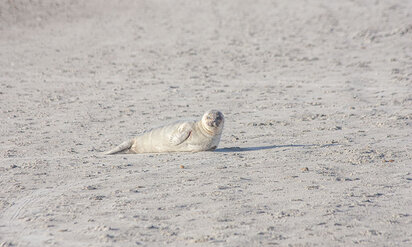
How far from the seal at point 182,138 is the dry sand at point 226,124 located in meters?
0.18

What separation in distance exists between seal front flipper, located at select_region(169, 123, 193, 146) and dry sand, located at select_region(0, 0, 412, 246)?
7.6 inches

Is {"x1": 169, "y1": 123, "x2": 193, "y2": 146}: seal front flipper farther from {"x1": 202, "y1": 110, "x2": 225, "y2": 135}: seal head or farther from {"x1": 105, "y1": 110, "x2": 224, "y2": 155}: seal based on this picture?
{"x1": 202, "y1": 110, "x2": 225, "y2": 135}: seal head

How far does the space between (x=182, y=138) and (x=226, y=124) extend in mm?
1475

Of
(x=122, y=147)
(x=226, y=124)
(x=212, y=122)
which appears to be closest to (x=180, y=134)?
(x=212, y=122)

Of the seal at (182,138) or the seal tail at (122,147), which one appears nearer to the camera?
the seal at (182,138)

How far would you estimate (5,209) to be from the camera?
5254 millimetres

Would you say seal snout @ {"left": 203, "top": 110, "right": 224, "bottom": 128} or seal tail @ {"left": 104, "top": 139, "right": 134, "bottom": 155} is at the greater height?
seal snout @ {"left": 203, "top": 110, "right": 224, "bottom": 128}

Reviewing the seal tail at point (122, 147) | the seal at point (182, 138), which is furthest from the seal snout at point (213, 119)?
the seal tail at point (122, 147)

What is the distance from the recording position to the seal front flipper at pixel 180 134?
7094 millimetres

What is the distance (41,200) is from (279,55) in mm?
8285

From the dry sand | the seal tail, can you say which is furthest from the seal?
the dry sand

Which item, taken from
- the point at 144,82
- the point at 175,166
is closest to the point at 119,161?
the point at 175,166

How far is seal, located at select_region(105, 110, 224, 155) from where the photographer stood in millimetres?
6988

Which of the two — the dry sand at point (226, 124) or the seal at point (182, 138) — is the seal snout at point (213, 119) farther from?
the dry sand at point (226, 124)
